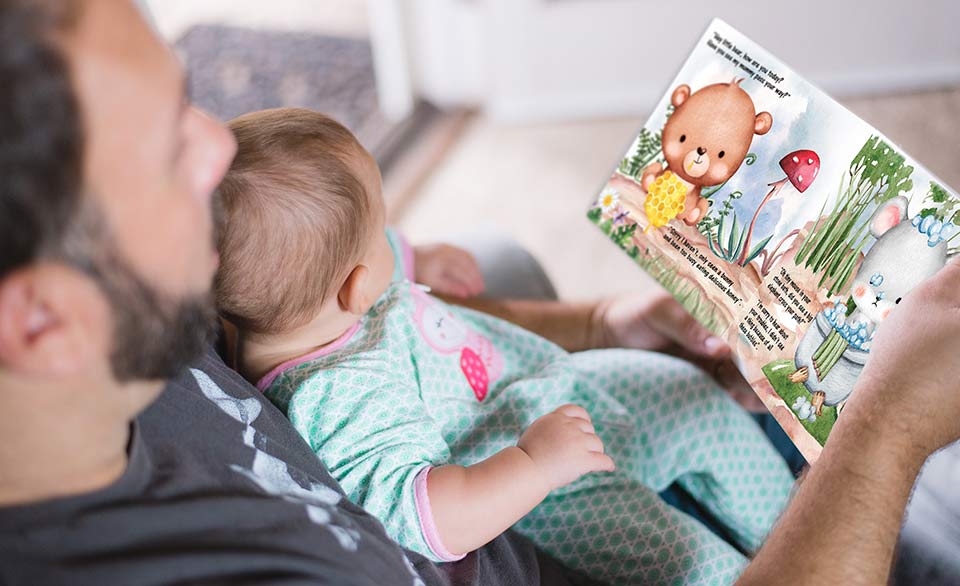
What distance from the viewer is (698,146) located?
907 mm

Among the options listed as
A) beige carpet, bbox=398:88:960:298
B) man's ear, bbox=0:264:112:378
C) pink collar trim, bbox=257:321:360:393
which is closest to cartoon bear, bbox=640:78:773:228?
pink collar trim, bbox=257:321:360:393

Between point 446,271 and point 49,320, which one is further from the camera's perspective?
point 446,271

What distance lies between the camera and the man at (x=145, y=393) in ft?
1.55

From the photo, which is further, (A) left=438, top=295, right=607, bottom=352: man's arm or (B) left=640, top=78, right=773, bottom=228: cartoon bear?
(A) left=438, top=295, right=607, bottom=352: man's arm

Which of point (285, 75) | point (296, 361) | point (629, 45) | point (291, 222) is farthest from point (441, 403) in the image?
point (285, 75)

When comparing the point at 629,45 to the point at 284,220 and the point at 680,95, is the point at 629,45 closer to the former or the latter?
the point at 680,95

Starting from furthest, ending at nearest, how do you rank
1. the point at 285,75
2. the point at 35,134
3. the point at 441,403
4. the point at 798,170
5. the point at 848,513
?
1. the point at 285,75
2. the point at 441,403
3. the point at 798,170
4. the point at 848,513
5. the point at 35,134

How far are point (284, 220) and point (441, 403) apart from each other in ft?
0.94

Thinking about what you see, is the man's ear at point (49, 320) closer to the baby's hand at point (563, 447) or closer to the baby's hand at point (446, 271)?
the baby's hand at point (563, 447)

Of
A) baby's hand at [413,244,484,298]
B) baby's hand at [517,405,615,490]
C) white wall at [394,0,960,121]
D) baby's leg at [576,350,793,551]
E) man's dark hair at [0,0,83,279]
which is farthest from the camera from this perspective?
white wall at [394,0,960,121]

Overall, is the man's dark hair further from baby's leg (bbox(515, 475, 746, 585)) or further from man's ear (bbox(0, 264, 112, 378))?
baby's leg (bbox(515, 475, 746, 585))

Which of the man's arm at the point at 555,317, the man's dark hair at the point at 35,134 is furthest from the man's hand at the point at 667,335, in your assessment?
the man's dark hair at the point at 35,134

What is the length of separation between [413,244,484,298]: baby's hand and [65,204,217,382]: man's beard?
555 millimetres

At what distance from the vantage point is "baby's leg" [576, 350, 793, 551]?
3.41 feet
